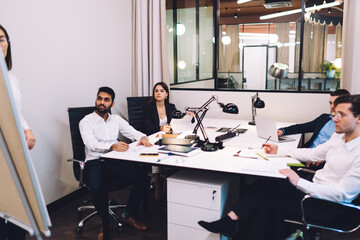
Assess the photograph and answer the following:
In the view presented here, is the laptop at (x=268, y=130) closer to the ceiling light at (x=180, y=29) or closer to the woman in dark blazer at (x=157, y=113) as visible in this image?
the woman in dark blazer at (x=157, y=113)

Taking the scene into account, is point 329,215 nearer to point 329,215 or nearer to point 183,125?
point 329,215

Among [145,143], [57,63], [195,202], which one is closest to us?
[195,202]

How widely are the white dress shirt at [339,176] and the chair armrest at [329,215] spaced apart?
0.06 meters

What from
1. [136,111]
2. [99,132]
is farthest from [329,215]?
[136,111]

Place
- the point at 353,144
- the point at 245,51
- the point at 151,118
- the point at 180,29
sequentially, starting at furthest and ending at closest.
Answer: the point at 245,51 → the point at 180,29 → the point at 151,118 → the point at 353,144

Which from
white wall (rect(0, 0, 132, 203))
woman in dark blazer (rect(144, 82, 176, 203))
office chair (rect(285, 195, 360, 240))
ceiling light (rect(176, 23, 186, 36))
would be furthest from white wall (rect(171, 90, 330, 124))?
office chair (rect(285, 195, 360, 240))

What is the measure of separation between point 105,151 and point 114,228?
698 millimetres

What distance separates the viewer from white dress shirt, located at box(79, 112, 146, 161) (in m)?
2.86

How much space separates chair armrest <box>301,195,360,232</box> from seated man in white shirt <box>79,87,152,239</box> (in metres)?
1.36

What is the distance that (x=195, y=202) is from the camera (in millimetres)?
2219

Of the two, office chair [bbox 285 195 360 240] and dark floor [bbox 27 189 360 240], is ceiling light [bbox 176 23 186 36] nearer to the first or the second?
dark floor [bbox 27 189 360 240]

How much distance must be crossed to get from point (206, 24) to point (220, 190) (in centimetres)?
479

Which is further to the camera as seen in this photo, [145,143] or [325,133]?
[325,133]

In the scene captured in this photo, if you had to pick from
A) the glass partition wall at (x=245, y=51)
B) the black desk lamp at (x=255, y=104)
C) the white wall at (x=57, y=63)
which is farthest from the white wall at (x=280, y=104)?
the white wall at (x=57, y=63)
